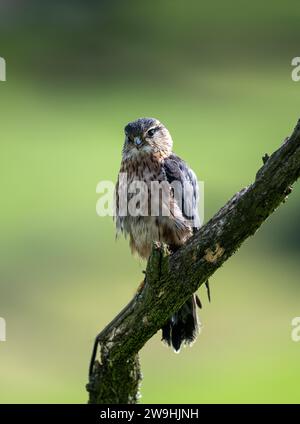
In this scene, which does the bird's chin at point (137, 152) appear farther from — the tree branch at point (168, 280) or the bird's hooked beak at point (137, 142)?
the tree branch at point (168, 280)

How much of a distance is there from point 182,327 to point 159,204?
0.77 m

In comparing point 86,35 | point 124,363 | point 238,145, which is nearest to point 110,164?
point 238,145

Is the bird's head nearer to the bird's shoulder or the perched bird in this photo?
the perched bird

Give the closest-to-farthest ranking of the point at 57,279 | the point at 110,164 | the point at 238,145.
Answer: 1. the point at 57,279
2. the point at 110,164
3. the point at 238,145

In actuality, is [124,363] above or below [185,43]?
below

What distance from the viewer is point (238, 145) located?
22.5 m

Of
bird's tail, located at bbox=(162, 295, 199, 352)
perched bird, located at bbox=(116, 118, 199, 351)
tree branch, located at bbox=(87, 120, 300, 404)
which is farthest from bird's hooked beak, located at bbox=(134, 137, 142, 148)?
tree branch, located at bbox=(87, 120, 300, 404)

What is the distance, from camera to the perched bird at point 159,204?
6652mm

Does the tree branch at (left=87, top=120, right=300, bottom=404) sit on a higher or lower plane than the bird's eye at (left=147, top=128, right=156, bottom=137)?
lower

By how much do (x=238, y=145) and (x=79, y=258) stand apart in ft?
20.8

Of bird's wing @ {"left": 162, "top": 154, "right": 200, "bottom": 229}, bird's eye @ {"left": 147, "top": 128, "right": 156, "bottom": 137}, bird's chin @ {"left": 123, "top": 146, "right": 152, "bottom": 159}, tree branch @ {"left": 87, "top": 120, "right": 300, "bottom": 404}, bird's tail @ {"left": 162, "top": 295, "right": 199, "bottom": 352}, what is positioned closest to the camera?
tree branch @ {"left": 87, "top": 120, "right": 300, "bottom": 404}

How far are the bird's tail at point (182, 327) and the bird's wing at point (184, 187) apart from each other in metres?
0.54

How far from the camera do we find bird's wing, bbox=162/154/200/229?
6.76 m

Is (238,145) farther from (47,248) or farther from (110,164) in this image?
(47,248)
